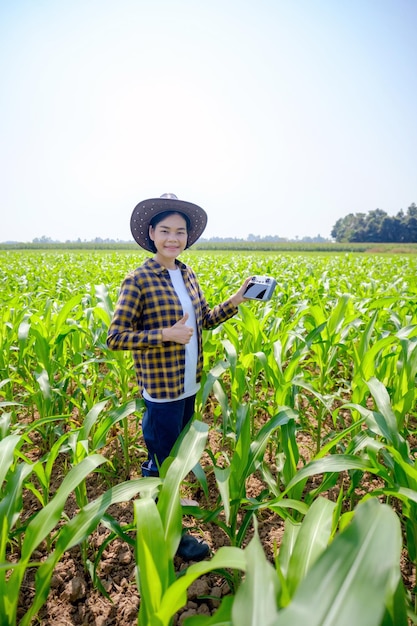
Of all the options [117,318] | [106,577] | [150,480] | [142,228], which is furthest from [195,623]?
[142,228]

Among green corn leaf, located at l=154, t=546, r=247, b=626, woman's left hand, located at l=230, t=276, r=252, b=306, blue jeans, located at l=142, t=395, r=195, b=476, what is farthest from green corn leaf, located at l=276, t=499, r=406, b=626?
woman's left hand, located at l=230, t=276, r=252, b=306

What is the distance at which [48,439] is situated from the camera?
2.50 m

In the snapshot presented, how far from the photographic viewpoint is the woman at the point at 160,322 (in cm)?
170

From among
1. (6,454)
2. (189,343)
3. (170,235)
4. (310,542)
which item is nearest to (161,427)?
(189,343)

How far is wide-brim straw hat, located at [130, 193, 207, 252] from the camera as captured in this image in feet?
5.89

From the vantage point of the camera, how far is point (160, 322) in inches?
69.6

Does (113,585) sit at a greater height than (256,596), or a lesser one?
lesser

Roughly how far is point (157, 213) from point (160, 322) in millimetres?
555

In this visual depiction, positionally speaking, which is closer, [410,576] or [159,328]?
[410,576]

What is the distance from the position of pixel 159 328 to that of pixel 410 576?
1.52 metres

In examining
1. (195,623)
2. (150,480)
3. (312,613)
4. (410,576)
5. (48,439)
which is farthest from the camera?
(48,439)

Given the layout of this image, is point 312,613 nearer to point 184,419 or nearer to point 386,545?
point 386,545

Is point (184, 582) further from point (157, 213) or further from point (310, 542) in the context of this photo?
point (157, 213)

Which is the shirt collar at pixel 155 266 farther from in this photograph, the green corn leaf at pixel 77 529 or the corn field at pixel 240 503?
the green corn leaf at pixel 77 529
